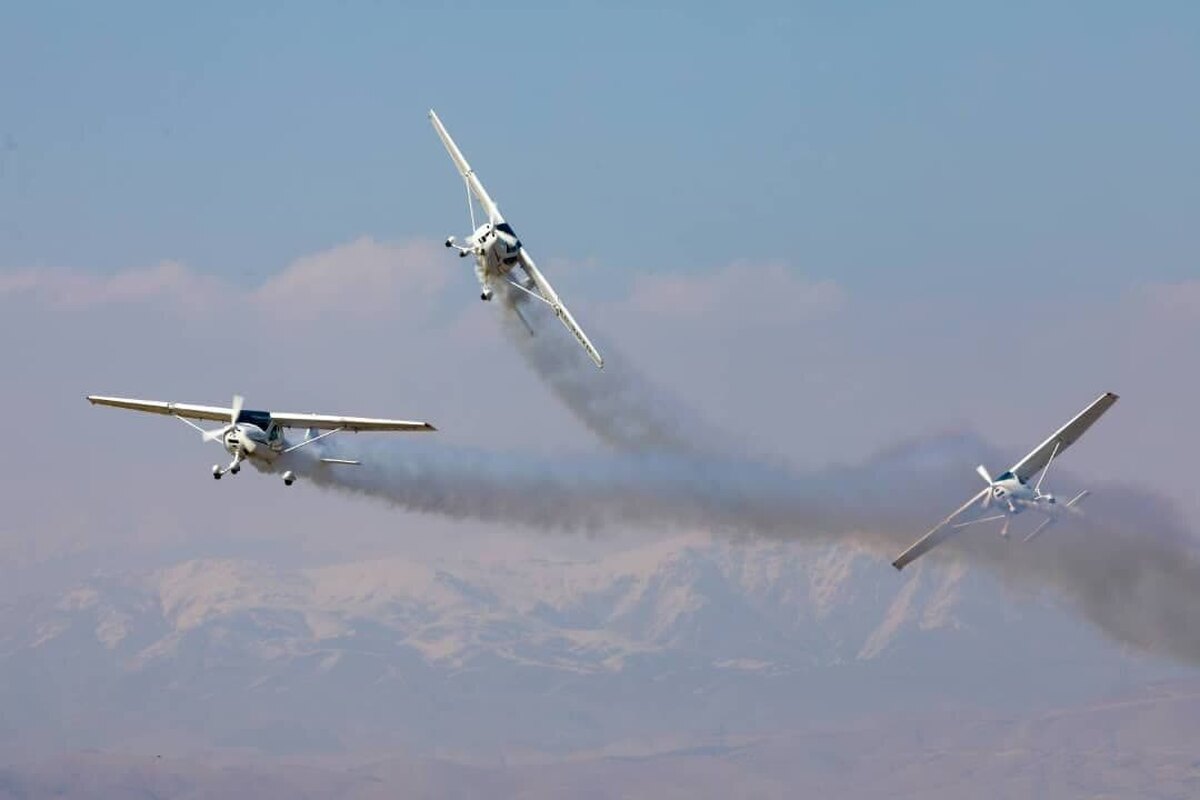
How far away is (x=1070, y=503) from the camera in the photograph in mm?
123625

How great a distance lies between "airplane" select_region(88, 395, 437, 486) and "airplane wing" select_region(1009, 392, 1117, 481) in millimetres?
38016

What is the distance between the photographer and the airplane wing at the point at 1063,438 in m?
125

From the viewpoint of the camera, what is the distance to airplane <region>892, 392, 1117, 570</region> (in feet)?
403

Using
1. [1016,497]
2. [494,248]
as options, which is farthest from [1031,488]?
[494,248]

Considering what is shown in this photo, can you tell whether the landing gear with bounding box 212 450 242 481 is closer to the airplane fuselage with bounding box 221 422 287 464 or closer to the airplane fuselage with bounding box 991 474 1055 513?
the airplane fuselage with bounding box 221 422 287 464

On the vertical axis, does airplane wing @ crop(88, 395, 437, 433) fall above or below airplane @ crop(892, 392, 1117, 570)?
above

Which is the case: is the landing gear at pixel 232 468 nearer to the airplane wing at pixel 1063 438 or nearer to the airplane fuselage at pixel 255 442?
the airplane fuselage at pixel 255 442

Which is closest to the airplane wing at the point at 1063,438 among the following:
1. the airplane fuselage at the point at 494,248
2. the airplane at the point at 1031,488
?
the airplane at the point at 1031,488

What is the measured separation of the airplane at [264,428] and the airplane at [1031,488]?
35.3 m

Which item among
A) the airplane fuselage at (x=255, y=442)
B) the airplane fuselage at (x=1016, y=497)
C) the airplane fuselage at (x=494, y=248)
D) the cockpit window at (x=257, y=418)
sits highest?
the airplane fuselage at (x=494, y=248)

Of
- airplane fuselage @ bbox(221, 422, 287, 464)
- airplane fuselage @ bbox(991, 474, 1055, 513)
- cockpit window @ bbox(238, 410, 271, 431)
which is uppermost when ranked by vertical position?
cockpit window @ bbox(238, 410, 271, 431)

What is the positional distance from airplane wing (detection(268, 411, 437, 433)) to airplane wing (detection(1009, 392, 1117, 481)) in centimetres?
3834

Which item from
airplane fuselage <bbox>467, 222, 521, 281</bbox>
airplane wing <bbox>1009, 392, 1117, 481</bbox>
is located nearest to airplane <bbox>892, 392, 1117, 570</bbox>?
airplane wing <bbox>1009, 392, 1117, 481</bbox>

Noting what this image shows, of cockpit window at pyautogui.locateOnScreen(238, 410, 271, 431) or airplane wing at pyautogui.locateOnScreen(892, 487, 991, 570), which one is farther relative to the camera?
airplane wing at pyautogui.locateOnScreen(892, 487, 991, 570)
